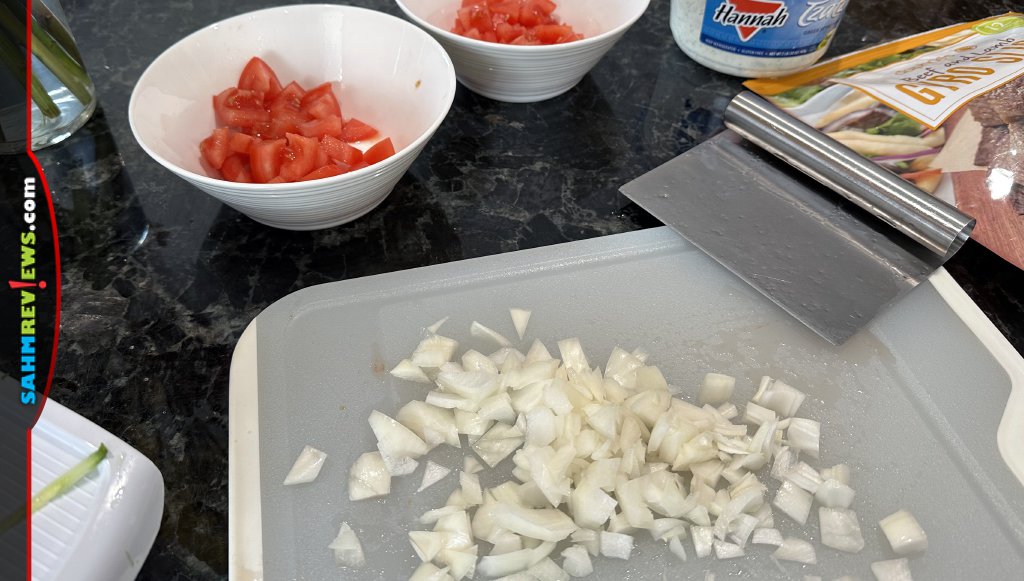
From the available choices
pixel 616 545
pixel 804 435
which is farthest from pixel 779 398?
pixel 616 545

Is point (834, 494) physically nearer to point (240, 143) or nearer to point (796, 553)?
point (796, 553)

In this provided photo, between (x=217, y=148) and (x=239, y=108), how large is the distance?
4.6 inches

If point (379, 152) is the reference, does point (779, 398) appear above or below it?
below

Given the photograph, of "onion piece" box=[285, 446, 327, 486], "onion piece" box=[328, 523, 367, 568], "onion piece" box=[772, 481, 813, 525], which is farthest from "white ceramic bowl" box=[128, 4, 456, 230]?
"onion piece" box=[772, 481, 813, 525]

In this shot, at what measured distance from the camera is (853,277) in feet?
3.86

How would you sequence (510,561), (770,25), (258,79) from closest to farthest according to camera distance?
(510,561) < (258,79) < (770,25)

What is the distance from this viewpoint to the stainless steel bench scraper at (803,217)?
1.16m

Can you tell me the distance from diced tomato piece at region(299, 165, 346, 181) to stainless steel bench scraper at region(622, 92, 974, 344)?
500 millimetres

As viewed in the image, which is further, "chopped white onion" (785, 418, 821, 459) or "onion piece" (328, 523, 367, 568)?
"chopped white onion" (785, 418, 821, 459)

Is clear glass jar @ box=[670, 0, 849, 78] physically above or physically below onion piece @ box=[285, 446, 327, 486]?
above

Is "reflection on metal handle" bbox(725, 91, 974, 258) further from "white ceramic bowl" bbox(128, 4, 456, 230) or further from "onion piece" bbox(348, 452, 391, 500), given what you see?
"onion piece" bbox(348, 452, 391, 500)

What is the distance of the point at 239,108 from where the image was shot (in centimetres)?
128

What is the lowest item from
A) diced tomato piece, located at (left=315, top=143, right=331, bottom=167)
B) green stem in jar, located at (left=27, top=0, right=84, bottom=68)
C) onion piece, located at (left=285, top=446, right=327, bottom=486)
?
onion piece, located at (left=285, top=446, right=327, bottom=486)

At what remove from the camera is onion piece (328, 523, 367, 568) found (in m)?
0.90
